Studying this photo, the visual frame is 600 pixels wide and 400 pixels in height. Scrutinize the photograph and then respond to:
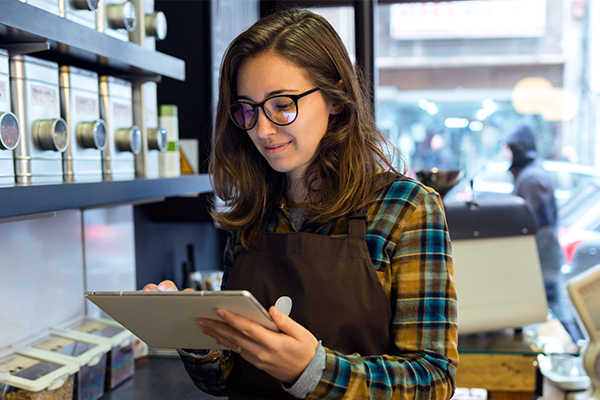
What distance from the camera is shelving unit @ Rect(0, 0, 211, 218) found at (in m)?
0.94

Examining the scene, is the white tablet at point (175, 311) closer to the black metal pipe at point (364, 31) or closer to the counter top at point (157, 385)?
the counter top at point (157, 385)

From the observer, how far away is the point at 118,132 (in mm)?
1441

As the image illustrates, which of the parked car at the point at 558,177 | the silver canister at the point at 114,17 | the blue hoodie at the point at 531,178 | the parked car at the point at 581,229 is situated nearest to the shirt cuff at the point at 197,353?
the silver canister at the point at 114,17

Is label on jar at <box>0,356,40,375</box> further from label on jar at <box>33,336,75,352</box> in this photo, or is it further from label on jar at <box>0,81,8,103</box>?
label on jar at <box>0,81,8,103</box>

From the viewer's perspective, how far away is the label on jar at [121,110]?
4.77 feet

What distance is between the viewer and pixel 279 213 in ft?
4.23

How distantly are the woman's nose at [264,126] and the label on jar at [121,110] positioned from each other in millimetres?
544

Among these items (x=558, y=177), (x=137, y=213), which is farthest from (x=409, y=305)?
(x=558, y=177)

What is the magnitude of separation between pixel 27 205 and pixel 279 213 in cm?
55

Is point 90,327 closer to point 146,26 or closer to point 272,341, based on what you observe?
point 146,26

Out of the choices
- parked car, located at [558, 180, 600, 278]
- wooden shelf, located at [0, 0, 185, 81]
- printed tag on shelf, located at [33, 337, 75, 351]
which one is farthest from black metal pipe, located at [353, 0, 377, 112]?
parked car, located at [558, 180, 600, 278]

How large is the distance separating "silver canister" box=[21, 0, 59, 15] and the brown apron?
2.19ft

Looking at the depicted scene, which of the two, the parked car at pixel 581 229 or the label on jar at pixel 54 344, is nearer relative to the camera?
the label on jar at pixel 54 344

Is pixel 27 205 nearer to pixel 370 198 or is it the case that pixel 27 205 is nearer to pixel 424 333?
pixel 370 198
